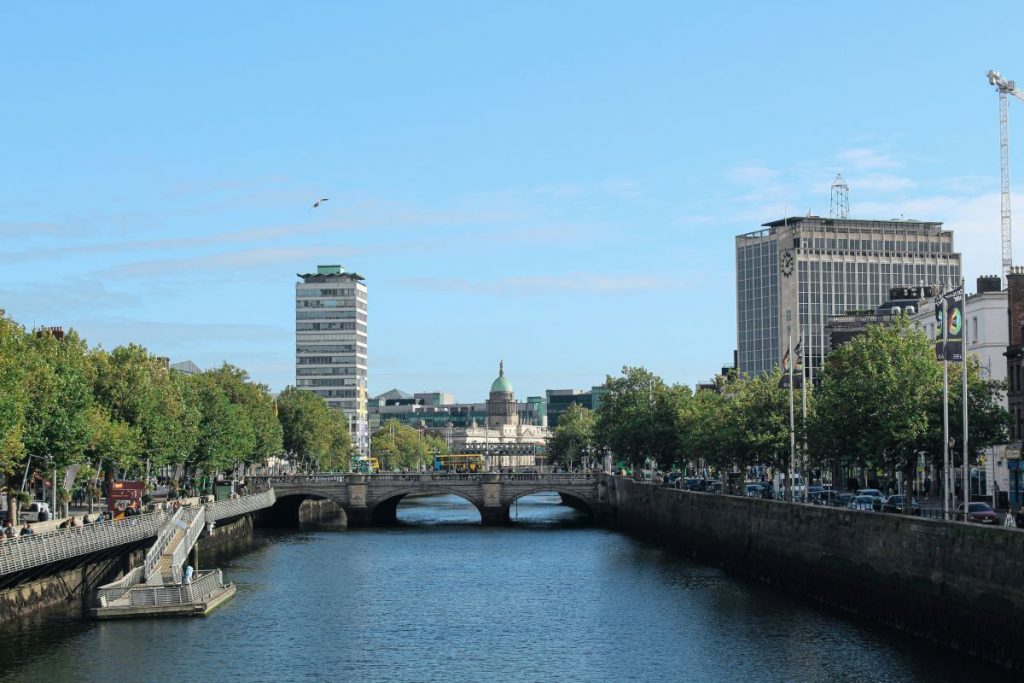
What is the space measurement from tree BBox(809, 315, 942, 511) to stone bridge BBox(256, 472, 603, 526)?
6264 cm

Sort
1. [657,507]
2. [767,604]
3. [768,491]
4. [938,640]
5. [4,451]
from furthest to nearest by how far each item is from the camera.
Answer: [657,507] < [768,491] < [767,604] < [4,451] < [938,640]

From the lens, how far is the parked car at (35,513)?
4173 inches

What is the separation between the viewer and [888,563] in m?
75.2

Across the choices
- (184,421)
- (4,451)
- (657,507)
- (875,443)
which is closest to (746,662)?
(875,443)

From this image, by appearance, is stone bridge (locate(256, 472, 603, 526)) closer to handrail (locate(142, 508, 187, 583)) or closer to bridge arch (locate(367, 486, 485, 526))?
bridge arch (locate(367, 486, 485, 526))

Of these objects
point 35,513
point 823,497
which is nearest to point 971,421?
point 823,497

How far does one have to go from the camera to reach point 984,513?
81250mm

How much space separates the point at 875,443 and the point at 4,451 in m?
56.3

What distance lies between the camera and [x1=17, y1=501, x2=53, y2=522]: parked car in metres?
106

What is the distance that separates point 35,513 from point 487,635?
5366 centimetres

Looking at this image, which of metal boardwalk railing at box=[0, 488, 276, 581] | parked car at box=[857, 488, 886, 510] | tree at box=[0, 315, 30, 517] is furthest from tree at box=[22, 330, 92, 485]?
parked car at box=[857, 488, 886, 510]

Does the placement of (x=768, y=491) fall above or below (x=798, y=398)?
below

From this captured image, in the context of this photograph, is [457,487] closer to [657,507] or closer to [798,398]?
[657,507]

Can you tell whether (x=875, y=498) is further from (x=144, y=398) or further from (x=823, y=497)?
(x=144, y=398)
